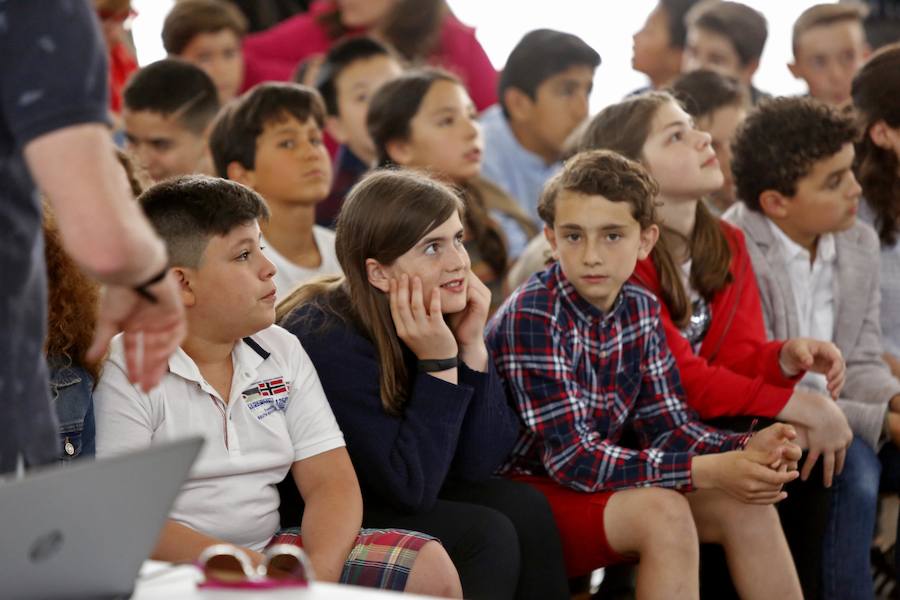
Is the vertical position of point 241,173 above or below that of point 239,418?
above

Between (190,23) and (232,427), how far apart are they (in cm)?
266

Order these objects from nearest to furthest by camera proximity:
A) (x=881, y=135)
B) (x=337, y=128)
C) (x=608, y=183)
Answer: (x=608, y=183)
(x=881, y=135)
(x=337, y=128)

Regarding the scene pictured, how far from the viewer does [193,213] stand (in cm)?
175

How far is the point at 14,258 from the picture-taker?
1.03 meters

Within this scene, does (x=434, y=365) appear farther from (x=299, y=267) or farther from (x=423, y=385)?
(x=299, y=267)

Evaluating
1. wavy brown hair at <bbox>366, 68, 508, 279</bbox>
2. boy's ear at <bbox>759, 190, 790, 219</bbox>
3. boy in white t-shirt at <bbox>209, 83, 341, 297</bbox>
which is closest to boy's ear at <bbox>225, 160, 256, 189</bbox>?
boy in white t-shirt at <bbox>209, 83, 341, 297</bbox>

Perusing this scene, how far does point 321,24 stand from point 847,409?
2.70 m

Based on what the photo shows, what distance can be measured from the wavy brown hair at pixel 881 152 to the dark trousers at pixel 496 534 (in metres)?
1.24

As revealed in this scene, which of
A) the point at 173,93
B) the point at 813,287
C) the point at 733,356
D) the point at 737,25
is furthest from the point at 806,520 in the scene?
the point at 737,25

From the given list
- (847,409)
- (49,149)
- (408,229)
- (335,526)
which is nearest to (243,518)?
(335,526)

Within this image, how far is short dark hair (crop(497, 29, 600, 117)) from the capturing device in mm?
3920

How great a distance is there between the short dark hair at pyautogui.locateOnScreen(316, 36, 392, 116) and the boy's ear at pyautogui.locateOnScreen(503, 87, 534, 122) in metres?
0.43

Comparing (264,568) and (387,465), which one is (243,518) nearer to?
(387,465)

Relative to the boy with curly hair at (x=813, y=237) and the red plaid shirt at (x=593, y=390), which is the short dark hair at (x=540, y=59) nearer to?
the boy with curly hair at (x=813, y=237)
